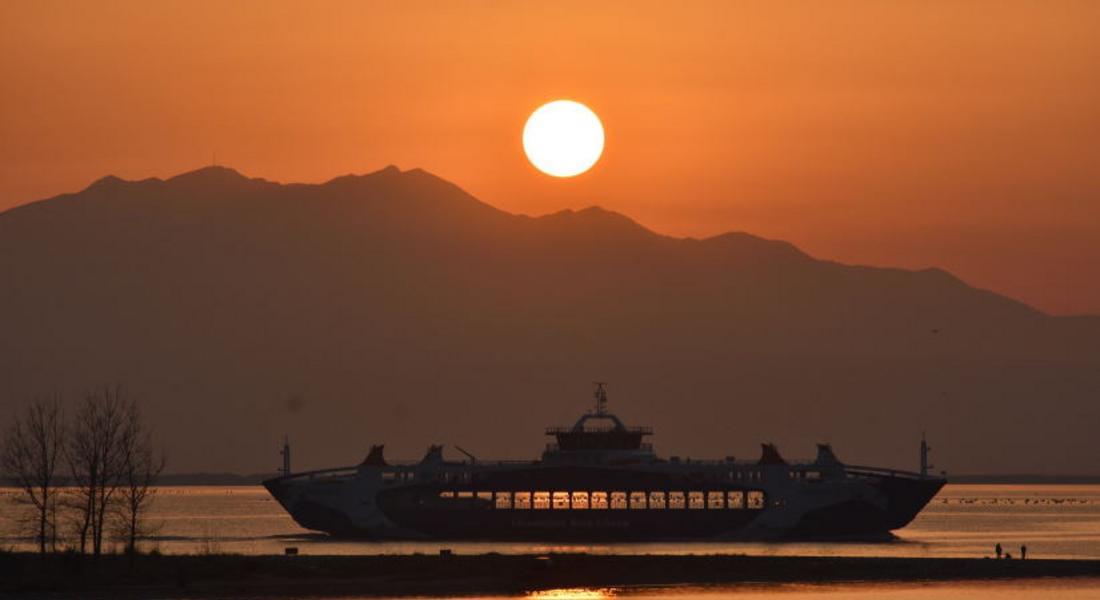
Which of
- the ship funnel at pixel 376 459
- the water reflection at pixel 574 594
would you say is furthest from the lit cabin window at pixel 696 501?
the water reflection at pixel 574 594

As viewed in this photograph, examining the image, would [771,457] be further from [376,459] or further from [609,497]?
[376,459]

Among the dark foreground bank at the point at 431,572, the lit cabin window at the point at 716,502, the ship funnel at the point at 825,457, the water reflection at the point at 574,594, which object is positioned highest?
the ship funnel at the point at 825,457

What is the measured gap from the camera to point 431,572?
119 m

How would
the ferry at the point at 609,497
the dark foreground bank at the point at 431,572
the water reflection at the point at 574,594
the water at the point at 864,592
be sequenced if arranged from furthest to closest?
the ferry at the point at 609,497
the dark foreground bank at the point at 431,572
the water at the point at 864,592
the water reflection at the point at 574,594

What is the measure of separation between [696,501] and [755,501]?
931cm

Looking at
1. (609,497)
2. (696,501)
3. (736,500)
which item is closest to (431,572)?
(609,497)

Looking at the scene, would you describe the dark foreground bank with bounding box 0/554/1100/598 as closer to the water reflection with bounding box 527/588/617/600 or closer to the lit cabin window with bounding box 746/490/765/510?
the water reflection with bounding box 527/588/617/600

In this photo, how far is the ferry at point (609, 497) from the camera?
169 metres

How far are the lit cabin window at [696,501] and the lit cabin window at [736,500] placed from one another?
7.34ft

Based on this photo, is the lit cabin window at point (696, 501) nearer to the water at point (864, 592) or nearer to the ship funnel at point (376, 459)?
the ship funnel at point (376, 459)

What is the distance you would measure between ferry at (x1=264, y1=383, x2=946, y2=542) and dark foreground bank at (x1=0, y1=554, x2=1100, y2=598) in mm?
39363

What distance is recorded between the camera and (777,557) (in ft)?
421

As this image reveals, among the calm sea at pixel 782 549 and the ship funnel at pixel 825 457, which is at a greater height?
the ship funnel at pixel 825 457

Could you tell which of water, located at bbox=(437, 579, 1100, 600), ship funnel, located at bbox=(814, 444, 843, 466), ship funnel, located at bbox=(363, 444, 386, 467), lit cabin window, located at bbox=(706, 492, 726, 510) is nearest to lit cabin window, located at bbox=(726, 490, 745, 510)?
lit cabin window, located at bbox=(706, 492, 726, 510)
